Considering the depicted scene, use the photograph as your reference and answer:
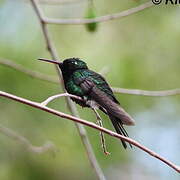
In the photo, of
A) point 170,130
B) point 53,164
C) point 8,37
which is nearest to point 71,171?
point 53,164

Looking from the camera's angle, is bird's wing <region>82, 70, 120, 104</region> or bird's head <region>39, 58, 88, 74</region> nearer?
bird's wing <region>82, 70, 120, 104</region>

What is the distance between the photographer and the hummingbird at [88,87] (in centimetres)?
184

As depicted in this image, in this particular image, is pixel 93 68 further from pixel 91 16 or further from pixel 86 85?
pixel 86 85

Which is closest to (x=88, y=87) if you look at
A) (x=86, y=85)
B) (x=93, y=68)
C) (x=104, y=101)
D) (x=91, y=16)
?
(x=86, y=85)

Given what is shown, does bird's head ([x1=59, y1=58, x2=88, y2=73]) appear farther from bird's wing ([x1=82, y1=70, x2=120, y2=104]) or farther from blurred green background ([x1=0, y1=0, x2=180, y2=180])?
blurred green background ([x1=0, y1=0, x2=180, y2=180])

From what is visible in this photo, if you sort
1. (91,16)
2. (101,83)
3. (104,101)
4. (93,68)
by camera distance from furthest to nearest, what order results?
(93,68)
(91,16)
(101,83)
(104,101)

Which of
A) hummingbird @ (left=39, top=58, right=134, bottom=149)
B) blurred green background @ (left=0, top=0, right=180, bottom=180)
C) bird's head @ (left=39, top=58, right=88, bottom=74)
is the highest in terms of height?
bird's head @ (left=39, top=58, right=88, bottom=74)

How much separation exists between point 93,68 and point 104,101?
233 cm

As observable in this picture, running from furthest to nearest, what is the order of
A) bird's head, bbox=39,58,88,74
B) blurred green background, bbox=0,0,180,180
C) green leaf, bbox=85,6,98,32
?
blurred green background, bbox=0,0,180,180 → green leaf, bbox=85,6,98,32 → bird's head, bbox=39,58,88,74

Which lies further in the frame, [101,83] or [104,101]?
[101,83]

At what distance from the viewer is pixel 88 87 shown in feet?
6.60

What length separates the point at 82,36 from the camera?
15.5 ft

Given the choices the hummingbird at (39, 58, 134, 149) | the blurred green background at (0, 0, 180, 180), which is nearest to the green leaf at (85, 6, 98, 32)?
the hummingbird at (39, 58, 134, 149)

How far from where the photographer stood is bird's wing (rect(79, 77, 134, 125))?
1679mm
